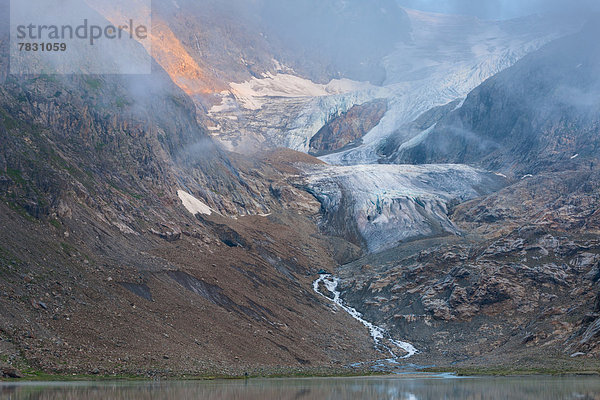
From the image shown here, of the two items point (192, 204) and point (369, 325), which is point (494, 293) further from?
point (192, 204)

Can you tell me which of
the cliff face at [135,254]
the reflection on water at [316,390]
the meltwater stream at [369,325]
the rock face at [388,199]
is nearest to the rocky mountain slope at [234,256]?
the cliff face at [135,254]

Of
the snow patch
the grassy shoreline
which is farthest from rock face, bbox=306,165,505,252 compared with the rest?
the grassy shoreline

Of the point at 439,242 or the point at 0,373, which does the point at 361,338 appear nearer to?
the point at 439,242

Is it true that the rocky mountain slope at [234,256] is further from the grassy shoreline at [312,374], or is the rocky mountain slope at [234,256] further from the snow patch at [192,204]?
the grassy shoreline at [312,374]

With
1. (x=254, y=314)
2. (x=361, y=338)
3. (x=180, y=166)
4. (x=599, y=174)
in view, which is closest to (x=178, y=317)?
(x=254, y=314)

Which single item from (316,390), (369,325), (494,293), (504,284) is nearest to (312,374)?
(316,390)
